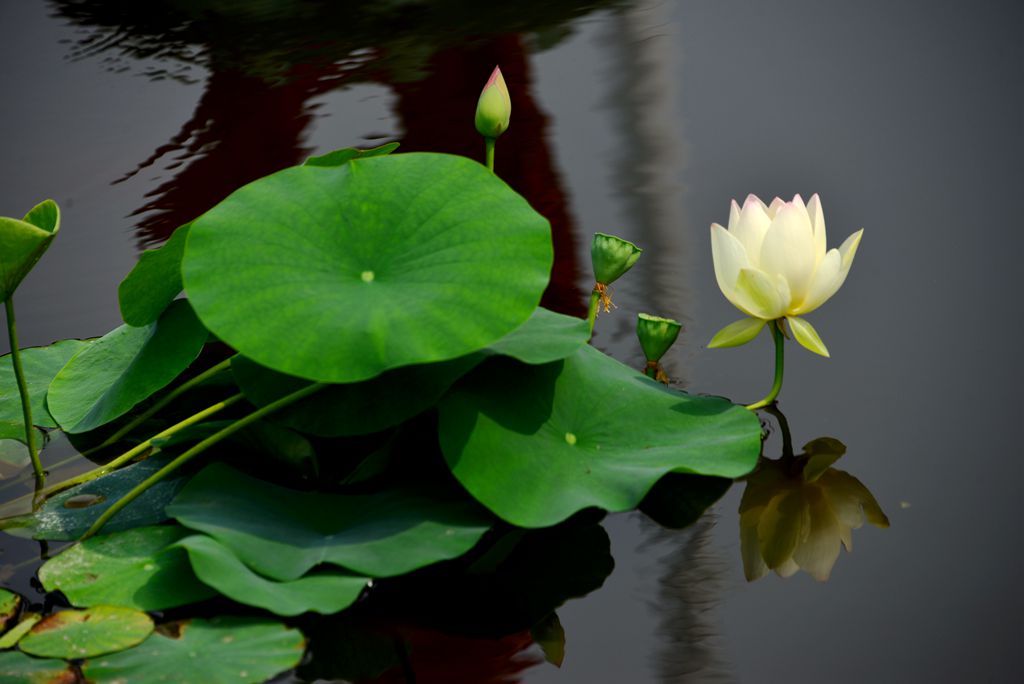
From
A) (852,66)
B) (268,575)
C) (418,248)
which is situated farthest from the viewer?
(852,66)

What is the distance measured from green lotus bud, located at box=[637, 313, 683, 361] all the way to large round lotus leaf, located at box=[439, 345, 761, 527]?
6 cm

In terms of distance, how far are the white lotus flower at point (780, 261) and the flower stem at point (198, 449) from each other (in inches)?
14.4

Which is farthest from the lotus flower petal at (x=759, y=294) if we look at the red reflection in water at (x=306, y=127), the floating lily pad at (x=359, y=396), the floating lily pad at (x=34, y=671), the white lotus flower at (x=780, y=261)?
the floating lily pad at (x=34, y=671)

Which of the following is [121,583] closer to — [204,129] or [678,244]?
[678,244]

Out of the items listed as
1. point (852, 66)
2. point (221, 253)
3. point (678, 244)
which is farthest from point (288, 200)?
point (852, 66)

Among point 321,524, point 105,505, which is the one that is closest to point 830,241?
point 321,524

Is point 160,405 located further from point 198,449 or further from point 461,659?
point 461,659

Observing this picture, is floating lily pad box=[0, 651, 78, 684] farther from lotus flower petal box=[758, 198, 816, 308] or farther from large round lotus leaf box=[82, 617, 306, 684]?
lotus flower petal box=[758, 198, 816, 308]

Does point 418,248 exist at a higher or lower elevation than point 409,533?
higher

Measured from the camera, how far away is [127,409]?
0.96 meters

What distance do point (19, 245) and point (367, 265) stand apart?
0.87 ft

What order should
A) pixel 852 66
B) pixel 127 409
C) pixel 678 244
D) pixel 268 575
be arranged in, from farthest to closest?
pixel 852 66 → pixel 678 244 → pixel 127 409 → pixel 268 575

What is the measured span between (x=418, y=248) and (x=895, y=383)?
0.48 meters

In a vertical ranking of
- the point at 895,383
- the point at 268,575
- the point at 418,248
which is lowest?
the point at 895,383
